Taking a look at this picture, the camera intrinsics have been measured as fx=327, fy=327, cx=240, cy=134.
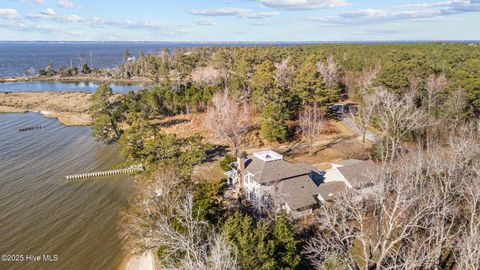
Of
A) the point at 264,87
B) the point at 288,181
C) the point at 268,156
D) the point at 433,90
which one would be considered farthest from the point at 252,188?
the point at 433,90

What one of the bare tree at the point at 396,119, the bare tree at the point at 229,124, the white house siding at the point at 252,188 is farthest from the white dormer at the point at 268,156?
the bare tree at the point at 396,119

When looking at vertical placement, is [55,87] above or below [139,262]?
above

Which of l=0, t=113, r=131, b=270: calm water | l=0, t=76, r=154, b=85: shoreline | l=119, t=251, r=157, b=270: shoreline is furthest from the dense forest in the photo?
l=0, t=76, r=154, b=85: shoreline

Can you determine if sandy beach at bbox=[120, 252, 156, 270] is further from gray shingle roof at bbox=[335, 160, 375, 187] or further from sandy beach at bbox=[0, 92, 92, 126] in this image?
sandy beach at bbox=[0, 92, 92, 126]

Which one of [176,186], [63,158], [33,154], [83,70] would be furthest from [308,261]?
[83,70]

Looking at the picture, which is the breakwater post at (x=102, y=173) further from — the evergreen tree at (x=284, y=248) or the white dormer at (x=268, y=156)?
the evergreen tree at (x=284, y=248)

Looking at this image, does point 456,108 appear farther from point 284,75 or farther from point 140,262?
point 140,262

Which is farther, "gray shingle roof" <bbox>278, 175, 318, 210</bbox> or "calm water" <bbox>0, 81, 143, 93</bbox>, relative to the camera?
"calm water" <bbox>0, 81, 143, 93</bbox>
